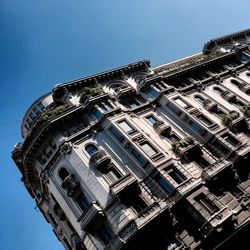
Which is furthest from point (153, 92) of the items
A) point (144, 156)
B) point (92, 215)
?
point (92, 215)

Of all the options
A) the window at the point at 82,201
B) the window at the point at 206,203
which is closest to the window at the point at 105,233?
the window at the point at 82,201

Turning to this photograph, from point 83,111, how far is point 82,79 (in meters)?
5.61

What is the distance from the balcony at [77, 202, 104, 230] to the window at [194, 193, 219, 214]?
8.84m

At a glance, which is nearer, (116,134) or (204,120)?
(116,134)

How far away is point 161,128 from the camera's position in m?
36.7

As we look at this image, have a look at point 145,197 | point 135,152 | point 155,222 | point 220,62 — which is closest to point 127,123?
point 135,152

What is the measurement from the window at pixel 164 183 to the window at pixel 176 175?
1.05 meters

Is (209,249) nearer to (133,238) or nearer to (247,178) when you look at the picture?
(133,238)

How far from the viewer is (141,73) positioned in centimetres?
4875

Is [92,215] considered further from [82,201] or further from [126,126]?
[126,126]

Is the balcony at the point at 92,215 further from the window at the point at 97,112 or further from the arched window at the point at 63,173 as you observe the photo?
the window at the point at 97,112

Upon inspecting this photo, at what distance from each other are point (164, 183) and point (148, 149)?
175 inches

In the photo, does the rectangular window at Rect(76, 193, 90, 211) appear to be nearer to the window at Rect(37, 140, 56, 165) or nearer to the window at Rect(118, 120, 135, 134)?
the window at Rect(37, 140, 56, 165)

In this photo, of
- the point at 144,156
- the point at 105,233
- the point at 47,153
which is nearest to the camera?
the point at 105,233
